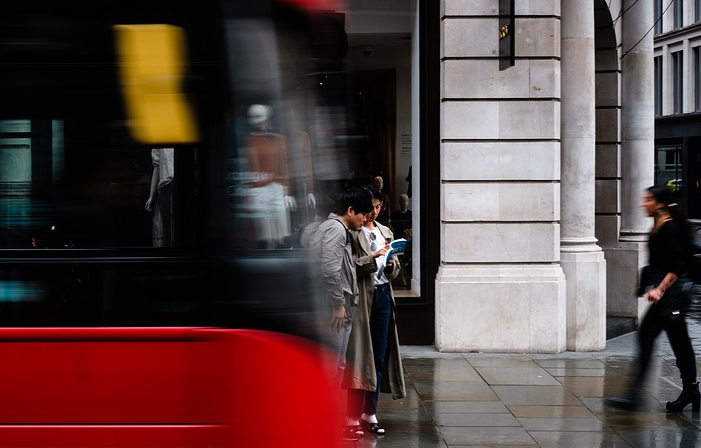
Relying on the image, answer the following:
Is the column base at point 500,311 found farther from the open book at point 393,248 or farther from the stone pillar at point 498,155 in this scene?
the open book at point 393,248

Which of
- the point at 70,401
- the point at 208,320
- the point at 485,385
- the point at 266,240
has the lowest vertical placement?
the point at 485,385

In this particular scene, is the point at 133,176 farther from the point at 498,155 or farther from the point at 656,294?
the point at 498,155

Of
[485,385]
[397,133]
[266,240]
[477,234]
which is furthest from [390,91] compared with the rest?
[266,240]

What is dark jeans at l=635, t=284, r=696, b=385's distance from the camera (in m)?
8.59

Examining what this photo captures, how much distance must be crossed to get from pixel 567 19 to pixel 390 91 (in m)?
2.36

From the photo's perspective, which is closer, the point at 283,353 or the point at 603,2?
the point at 283,353

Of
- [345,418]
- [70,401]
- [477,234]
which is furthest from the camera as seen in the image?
[477,234]

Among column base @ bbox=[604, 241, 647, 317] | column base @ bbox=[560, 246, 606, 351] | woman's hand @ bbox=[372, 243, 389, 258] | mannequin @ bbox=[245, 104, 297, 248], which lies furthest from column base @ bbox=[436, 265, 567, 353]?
mannequin @ bbox=[245, 104, 297, 248]

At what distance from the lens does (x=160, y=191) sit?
441cm

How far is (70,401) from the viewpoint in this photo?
14.3 ft

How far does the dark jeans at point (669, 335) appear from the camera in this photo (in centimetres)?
859

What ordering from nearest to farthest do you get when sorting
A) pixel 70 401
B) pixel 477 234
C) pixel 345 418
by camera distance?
pixel 70 401 → pixel 345 418 → pixel 477 234

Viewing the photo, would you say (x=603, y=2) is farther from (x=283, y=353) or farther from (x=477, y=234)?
(x=283, y=353)

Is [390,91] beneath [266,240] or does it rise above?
above
